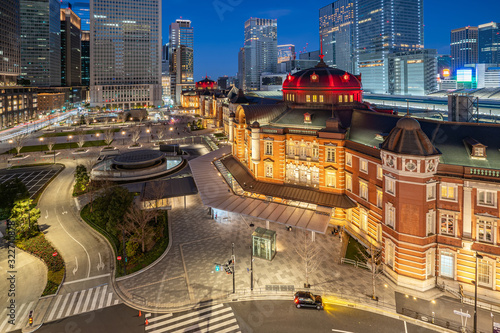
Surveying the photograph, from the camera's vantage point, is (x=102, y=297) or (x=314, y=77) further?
(x=314, y=77)

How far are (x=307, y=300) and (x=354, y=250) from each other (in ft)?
44.6

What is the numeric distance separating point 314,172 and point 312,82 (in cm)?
2072

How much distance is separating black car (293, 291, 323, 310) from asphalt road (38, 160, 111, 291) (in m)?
22.5

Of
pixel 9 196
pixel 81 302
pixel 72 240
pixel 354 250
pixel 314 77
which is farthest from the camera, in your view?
pixel 314 77

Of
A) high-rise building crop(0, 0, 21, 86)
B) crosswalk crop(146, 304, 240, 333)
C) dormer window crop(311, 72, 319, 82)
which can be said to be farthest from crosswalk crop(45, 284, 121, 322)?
high-rise building crop(0, 0, 21, 86)

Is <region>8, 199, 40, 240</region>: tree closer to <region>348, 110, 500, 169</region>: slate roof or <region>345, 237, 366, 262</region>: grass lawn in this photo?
<region>345, 237, 366, 262</region>: grass lawn

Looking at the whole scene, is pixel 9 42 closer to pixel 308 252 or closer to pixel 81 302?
pixel 81 302

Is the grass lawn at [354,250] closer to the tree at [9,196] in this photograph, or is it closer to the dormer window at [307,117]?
the dormer window at [307,117]

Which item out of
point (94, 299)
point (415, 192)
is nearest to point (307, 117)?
point (415, 192)

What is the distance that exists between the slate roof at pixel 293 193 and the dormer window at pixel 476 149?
1662cm

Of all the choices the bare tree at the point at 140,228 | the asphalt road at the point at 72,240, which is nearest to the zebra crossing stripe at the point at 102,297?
the asphalt road at the point at 72,240

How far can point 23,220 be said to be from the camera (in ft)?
151

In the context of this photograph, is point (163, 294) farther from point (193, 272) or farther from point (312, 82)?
point (312, 82)

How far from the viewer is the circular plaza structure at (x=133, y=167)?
236 feet
